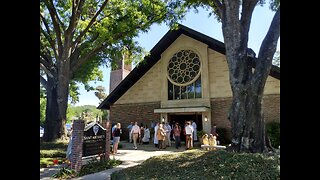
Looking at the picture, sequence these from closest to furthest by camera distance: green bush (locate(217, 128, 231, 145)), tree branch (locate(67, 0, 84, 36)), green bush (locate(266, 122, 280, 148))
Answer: tree branch (locate(67, 0, 84, 36)), green bush (locate(266, 122, 280, 148)), green bush (locate(217, 128, 231, 145))

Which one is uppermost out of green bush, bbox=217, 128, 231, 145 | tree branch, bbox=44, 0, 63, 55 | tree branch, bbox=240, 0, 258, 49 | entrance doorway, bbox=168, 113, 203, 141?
tree branch, bbox=44, 0, 63, 55

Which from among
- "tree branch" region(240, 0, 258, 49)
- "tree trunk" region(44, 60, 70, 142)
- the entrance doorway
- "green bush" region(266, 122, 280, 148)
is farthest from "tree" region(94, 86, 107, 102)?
"tree branch" region(240, 0, 258, 49)

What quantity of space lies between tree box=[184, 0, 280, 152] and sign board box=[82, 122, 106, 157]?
16.0ft

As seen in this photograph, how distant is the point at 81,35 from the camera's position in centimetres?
1627

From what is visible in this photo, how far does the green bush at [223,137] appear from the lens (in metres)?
18.5

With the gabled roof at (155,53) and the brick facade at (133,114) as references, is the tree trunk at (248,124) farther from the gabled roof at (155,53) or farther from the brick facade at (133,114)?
the brick facade at (133,114)

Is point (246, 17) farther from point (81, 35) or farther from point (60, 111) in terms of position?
point (60, 111)

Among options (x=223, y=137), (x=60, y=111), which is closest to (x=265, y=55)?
(x=223, y=137)

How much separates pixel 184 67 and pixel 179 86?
63.3 inches

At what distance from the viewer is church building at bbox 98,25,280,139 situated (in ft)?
65.3

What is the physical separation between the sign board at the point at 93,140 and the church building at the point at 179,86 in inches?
413

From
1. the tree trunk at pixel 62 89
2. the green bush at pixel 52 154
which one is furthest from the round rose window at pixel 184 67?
the green bush at pixel 52 154

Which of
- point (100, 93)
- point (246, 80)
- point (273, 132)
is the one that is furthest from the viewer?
point (100, 93)

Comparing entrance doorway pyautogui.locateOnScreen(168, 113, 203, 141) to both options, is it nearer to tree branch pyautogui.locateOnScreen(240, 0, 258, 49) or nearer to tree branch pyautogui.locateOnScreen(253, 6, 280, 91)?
tree branch pyautogui.locateOnScreen(240, 0, 258, 49)
